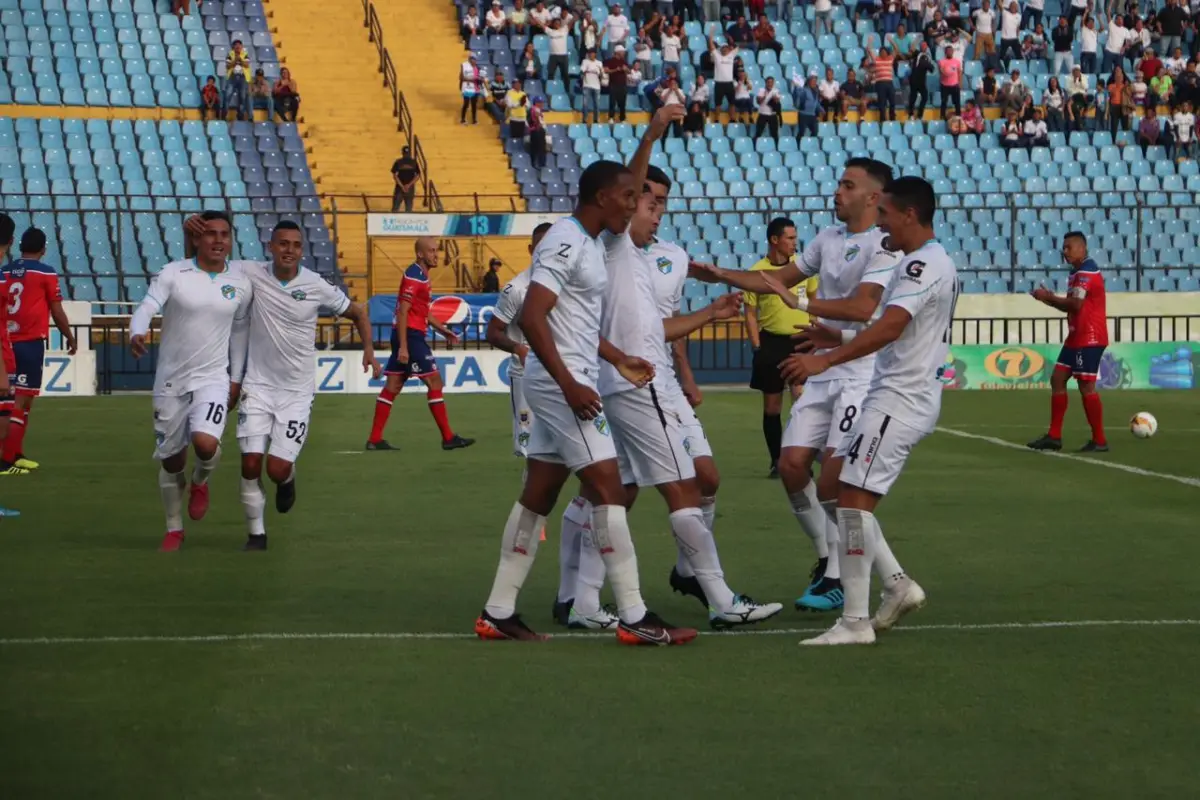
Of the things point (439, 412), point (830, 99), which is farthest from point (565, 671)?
point (830, 99)

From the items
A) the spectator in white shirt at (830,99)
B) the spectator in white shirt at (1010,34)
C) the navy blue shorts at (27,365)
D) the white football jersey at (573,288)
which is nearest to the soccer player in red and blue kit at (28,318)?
the navy blue shorts at (27,365)

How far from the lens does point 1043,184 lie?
3831 cm

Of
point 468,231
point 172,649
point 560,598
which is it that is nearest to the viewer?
point 172,649

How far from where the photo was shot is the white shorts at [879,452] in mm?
7719

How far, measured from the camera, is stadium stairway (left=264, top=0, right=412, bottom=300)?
3544 centimetres

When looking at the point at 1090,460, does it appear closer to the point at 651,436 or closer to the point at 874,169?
the point at 874,169

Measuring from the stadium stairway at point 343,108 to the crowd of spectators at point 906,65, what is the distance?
2495mm

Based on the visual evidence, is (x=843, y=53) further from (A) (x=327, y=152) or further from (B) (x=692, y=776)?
(B) (x=692, y=776)

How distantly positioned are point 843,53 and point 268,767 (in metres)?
37.8

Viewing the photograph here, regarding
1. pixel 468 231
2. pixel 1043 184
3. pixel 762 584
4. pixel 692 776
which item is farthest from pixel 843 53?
pixel 692 776

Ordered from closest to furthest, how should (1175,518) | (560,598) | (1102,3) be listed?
(560,598) → (1175,518) → (1102,3)

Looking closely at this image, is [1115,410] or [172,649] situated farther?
[1115,410]

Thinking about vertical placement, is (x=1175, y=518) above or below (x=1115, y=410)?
above

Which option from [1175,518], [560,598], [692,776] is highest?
[692,776]
